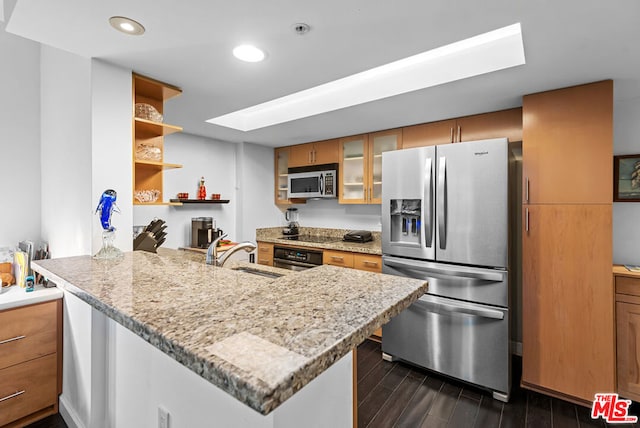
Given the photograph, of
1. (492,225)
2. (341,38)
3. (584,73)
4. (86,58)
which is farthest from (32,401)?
(584,73)

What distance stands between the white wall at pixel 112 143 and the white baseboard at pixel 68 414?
90cm

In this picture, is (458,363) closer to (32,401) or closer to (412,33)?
(412,33)

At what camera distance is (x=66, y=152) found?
1.99 meters

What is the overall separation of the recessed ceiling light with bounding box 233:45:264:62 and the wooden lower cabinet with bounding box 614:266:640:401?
8.82 feet

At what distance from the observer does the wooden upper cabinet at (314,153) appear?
3.73 metres

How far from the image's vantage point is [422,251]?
2.47 m

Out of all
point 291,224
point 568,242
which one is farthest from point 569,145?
point 291,224

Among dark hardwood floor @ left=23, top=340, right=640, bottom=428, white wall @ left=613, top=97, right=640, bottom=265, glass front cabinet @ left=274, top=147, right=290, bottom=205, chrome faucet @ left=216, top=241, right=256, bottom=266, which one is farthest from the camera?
glass front cabinet @ left=274, top=147, right=290, bottom=205

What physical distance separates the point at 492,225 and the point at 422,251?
0.55 metres

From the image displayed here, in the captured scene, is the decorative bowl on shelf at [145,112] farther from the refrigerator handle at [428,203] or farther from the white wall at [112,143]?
the refrigerator handle at [428,203]

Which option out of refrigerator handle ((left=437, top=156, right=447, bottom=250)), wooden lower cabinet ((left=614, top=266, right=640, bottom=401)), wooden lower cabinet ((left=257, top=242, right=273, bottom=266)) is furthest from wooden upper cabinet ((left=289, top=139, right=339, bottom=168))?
wooden lower cabinet ((left=614, top=266, right=640, bottom=401))

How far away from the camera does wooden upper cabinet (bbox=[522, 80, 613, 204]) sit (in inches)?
77.1

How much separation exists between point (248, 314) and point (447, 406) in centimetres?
202

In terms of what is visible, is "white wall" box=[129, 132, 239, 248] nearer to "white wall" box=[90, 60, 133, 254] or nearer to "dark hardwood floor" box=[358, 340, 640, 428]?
"white wall" box=[90, 60, 133, 254]
